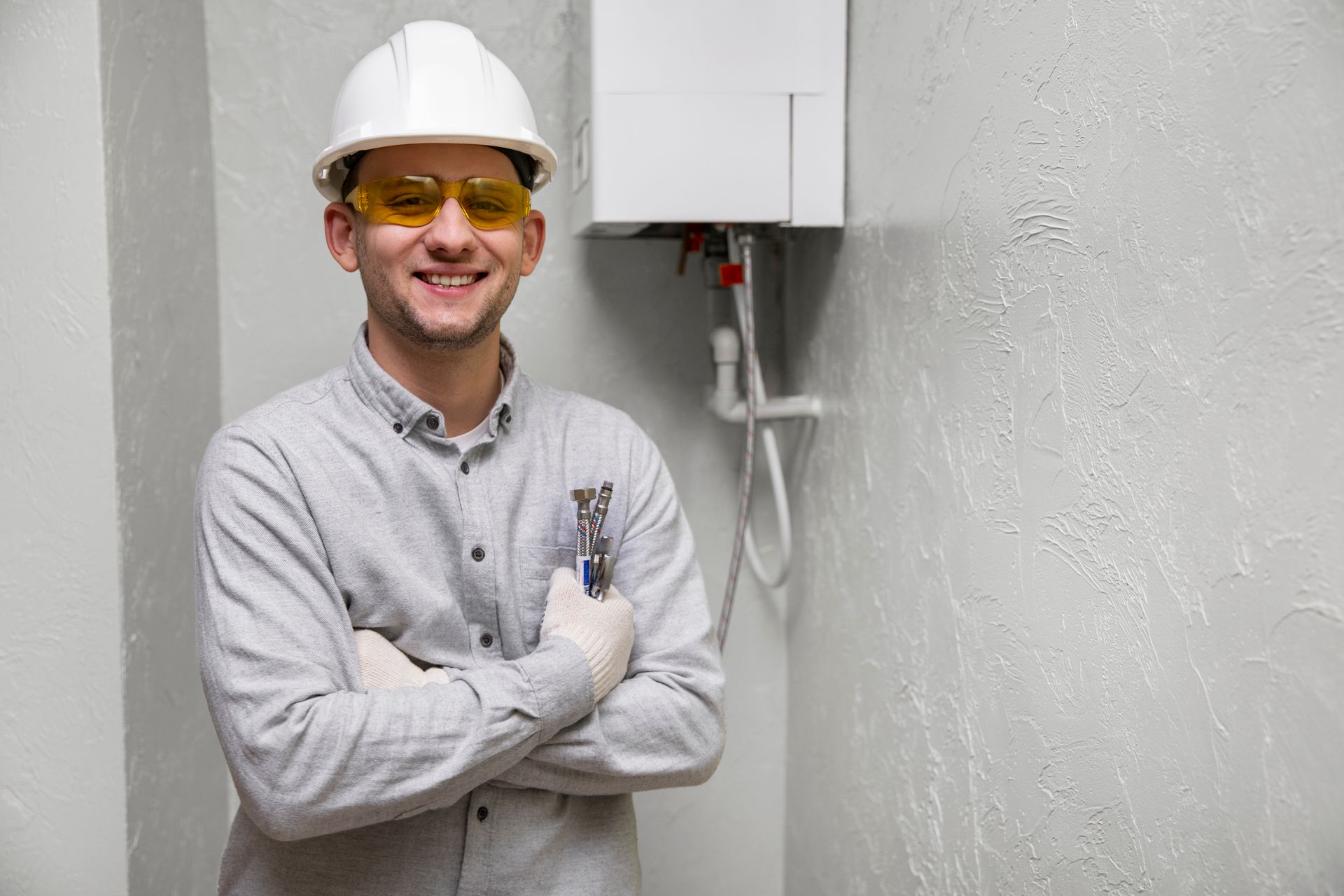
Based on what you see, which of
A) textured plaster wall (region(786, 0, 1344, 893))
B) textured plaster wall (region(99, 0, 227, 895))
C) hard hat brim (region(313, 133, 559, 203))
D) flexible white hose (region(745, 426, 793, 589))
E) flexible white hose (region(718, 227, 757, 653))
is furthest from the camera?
flexible white hose (region(745, 426, 793, 589))

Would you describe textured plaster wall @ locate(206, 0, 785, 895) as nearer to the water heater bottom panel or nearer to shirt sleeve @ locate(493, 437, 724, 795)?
the water heater bottom panel

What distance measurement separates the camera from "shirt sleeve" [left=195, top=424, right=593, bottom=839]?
89 centimetres

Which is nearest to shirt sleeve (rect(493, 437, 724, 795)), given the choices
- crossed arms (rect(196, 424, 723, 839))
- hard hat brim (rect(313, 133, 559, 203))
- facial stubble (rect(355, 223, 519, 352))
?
crossed arms (rect(196, 424, 723, 839))

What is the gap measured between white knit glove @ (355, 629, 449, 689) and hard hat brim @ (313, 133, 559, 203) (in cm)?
45

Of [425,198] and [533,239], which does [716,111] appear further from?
[425,198]

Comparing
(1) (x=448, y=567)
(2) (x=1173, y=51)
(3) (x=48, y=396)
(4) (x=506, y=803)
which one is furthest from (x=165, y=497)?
(2) (x=1173, y=51)

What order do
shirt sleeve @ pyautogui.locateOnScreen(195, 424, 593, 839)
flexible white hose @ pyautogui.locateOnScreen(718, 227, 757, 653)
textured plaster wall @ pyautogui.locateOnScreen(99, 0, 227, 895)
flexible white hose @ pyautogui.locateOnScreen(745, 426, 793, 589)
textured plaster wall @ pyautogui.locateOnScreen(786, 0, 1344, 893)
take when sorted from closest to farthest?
textured plaster wall @ pyautogui.locateOnScreen(786, 0, 1344, 893) → shirt sleeve @ pyautogui.locateOnScreen(195, 424, 593, 839) → textured plaster wall @ pyautogui.locateOnScreen(99, 0, 227, 895) → flexible white hose @ pyautogui.locateOnScreen(718, 227, 757, 653) → flexible white hose @ pyautogui.locateOnScreen(745, 426, 793, 589)

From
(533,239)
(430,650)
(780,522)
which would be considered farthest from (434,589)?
(780,522)

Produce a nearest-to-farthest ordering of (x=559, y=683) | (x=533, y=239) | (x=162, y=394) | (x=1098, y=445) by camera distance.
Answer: (x=1098, y=445) < (x=559, y=683) < (x=533, y=239) < (x=162, y=394)

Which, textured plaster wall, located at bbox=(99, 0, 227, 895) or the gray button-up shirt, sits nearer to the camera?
the gray button-up shirt

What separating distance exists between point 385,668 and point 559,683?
0.17 m

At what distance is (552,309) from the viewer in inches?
68.5

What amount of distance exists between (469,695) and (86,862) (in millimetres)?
756

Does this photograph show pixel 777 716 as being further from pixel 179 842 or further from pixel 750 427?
pixel 179 842
